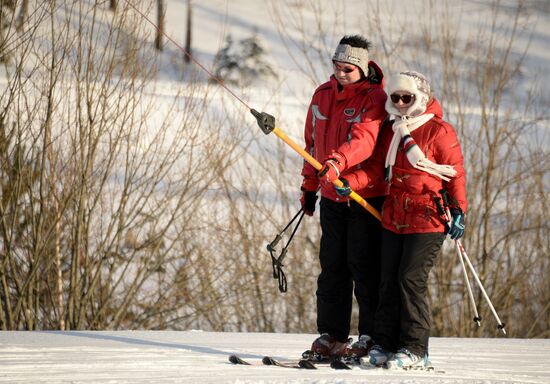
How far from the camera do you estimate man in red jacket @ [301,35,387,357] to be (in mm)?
5059

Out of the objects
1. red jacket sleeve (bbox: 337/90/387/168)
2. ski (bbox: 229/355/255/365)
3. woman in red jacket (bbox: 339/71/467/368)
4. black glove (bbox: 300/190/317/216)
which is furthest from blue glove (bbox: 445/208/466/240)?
ski (bbox: 229/355/255/365)

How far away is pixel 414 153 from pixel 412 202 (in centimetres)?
26

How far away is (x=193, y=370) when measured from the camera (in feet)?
15.9

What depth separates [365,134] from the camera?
194 inches

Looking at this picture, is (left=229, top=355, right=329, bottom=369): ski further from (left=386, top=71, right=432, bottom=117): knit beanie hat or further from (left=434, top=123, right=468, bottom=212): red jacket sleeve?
(left=386, top=71, right=432, bottom=117): knit beanie hat

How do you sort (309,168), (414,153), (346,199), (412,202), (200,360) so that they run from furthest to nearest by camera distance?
(309,168), (200,360), (346,199), (412,202), (414,153)

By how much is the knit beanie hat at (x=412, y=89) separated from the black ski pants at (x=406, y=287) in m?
0.61

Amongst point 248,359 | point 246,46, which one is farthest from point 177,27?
point 248,359

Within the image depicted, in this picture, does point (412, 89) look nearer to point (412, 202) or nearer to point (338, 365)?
point (412, 202)

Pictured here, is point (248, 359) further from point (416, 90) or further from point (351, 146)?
point (416, 90)

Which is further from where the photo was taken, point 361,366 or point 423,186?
point 361,366

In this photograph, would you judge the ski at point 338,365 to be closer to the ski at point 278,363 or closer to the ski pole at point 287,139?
the ski at point 278,363

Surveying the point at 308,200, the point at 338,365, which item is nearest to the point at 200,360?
the point at 338,365

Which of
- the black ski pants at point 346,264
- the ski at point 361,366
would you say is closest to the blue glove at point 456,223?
the black ski pants at point 346,264
